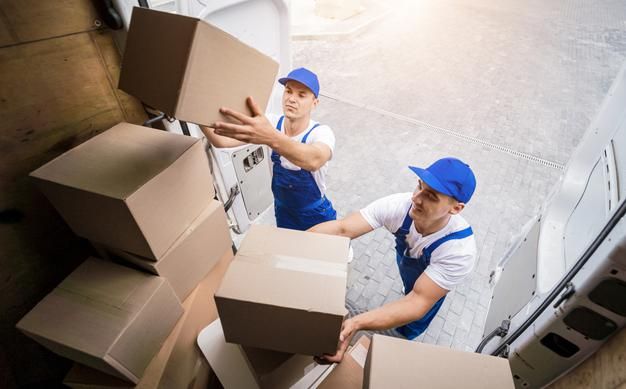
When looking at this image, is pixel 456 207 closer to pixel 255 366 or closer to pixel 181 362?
pixel 255 366

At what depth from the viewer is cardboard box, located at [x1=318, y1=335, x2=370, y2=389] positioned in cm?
146

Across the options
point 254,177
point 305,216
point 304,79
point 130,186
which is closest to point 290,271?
point 130,186

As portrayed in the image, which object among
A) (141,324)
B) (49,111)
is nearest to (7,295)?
(141,324)

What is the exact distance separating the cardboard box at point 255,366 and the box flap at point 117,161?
0.88 metres

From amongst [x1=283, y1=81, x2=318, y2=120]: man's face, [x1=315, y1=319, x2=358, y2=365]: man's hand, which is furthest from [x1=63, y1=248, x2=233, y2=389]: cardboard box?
[x1=283, y1=81, x2=318, y2=120]: man's face

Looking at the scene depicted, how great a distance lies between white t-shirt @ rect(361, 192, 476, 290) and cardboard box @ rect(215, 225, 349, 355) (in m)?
0.70

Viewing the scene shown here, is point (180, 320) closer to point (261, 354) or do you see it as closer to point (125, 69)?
point (261, 354)

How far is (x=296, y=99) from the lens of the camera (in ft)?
6.58

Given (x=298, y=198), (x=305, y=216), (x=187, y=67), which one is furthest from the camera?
(x=305, y=216)

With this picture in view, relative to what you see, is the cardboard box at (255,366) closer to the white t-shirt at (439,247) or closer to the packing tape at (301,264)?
the packing tape at (301,264)

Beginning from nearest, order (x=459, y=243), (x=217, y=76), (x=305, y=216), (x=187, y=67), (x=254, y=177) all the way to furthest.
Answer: (x=187, y=67)
(x=217, y=76)
(x=459, y=243)
(x=305, y=216)
(x=254, y=177)

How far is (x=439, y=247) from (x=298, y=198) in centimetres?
107

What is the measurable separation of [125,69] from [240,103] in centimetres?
54

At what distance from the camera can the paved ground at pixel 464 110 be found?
3.13 meters
